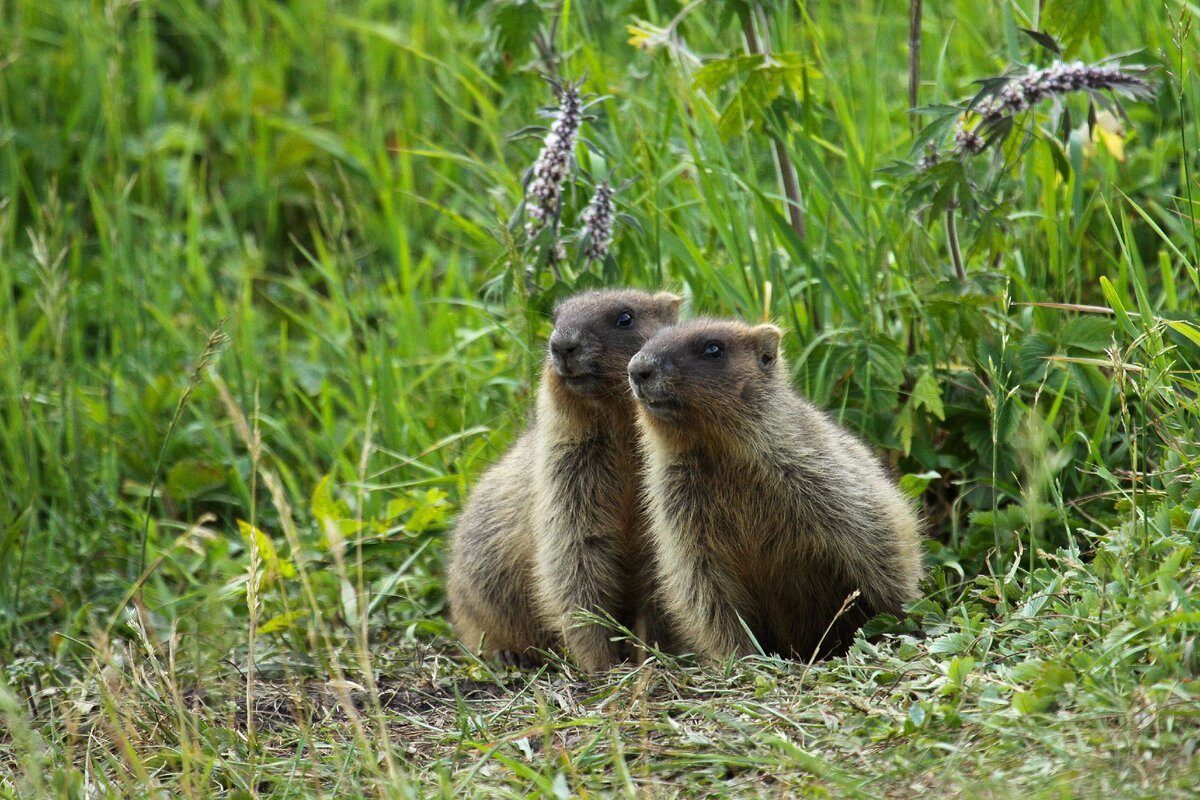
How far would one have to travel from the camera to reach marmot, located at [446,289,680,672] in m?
Answer: 4.88

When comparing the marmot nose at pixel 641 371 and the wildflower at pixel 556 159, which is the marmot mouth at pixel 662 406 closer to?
the marmot nose at pixel 641 371

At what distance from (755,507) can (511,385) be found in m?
1.87

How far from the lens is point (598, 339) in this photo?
4.84 metres

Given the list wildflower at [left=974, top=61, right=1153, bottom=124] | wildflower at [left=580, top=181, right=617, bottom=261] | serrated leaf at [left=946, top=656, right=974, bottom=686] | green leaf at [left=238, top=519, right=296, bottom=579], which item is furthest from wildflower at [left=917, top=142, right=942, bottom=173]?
green leaf at [left=238, top=519, right=296, bottom=579]

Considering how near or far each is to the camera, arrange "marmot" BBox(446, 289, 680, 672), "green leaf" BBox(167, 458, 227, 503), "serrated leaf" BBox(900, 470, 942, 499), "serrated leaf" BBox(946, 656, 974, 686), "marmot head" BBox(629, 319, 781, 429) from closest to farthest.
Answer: "serrated leaf" BBox(946, 656, 974, 686), "marmot head" BBox(629, 319, 781, 429), "marmot" BBox(446, 289, 680, 672), "serrated leaf" BBox(900, 470, 942, 499), "green leaf" BBox(167, 458, 227, 503)

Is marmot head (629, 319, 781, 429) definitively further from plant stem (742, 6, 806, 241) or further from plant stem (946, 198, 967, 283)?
plant stem (742, 6, 806, 241)

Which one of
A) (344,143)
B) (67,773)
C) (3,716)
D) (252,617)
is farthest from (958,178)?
(344,143)

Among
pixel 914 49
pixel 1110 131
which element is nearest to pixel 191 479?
pixel 914 49

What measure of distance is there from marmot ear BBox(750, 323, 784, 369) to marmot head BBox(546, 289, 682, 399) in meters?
0.41

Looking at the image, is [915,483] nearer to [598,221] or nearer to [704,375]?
[704,375]

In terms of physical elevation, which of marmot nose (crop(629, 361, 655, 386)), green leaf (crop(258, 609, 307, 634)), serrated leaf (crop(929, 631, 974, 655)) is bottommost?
green leaf (crop(258, 609, 307, 634))

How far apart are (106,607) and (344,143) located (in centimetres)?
344

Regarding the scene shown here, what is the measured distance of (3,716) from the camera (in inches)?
→ 187

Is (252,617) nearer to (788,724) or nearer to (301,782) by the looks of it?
(301,782)
